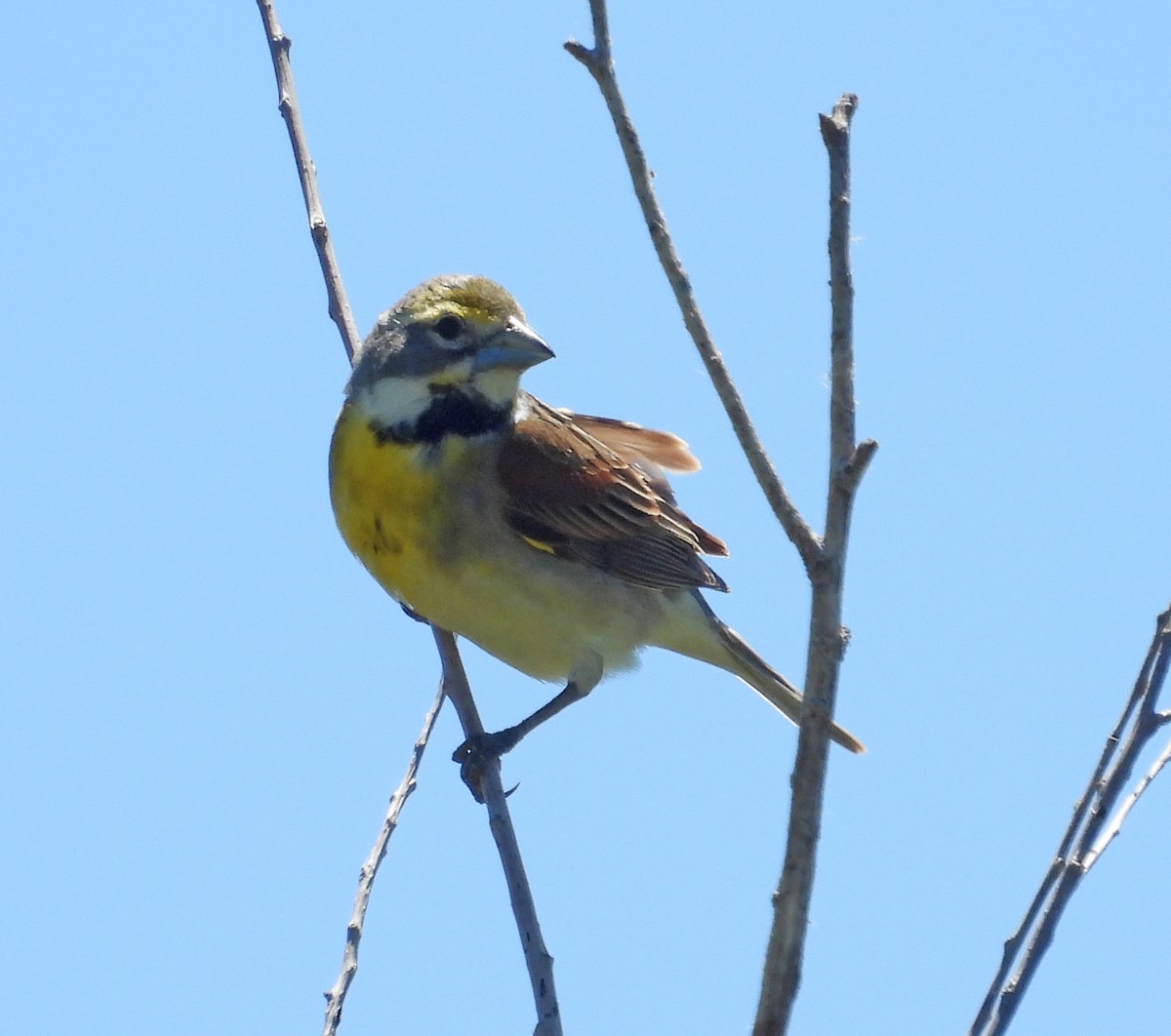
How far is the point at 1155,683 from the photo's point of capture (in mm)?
3525

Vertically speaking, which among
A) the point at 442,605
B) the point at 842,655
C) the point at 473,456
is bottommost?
the point at 842,655

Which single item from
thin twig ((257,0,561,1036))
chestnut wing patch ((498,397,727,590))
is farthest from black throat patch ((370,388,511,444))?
thin twig ((257,0,561,1036))

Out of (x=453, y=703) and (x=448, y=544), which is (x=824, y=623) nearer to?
(x=453, y=703)

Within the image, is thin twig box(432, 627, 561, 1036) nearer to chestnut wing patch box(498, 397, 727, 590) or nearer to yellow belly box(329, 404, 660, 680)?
yellow belly box(329, 404, 660, 680)

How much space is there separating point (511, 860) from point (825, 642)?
82.7 inches

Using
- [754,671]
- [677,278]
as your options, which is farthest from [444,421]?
[677,278]

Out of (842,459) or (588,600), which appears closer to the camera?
(842,459)

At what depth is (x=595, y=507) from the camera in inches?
280

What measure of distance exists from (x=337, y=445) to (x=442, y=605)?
0.85 meters

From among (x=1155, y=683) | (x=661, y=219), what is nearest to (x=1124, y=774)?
(x=1155, y=683)

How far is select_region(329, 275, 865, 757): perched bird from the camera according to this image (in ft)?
20.7

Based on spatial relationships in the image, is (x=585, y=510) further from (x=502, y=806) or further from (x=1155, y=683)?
(x=1155, y=683)

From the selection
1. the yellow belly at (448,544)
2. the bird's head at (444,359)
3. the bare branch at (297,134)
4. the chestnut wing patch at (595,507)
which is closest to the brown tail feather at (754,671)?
the chestnut wing patch at (595,507)

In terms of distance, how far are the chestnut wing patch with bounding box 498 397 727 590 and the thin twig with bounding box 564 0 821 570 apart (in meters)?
3.51
